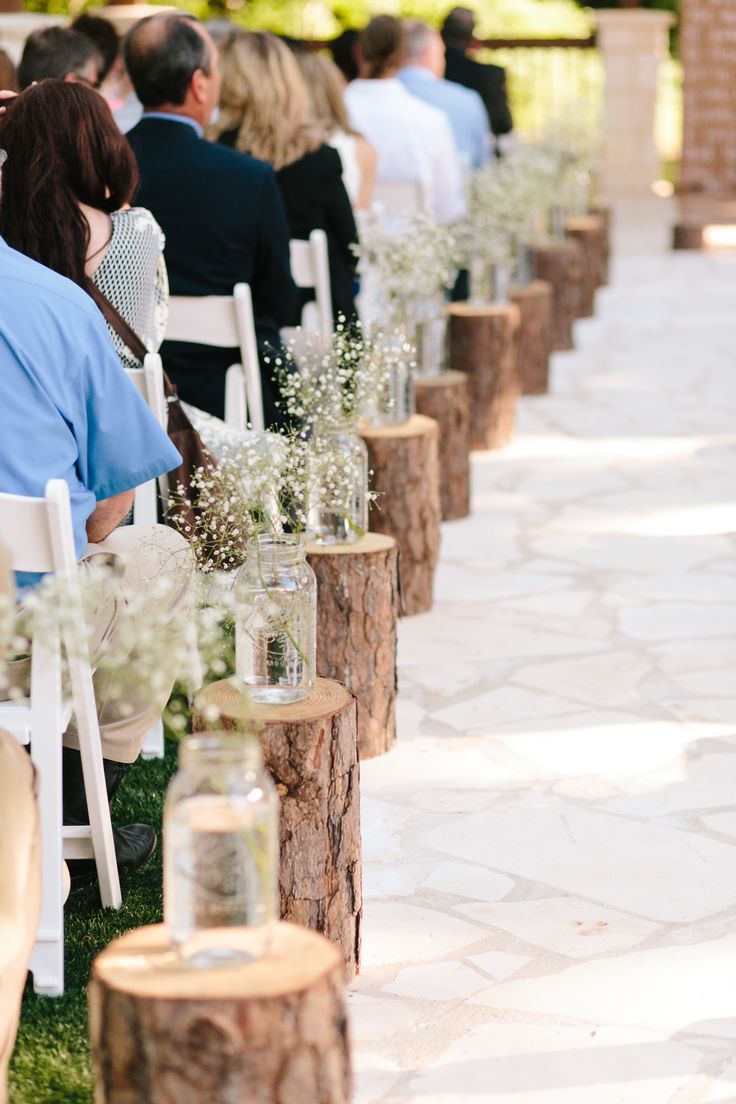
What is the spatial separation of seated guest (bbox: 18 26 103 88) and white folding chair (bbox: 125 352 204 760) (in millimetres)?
2094

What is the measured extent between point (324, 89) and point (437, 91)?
274 cm

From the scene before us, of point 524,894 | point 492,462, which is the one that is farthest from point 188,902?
point 492,462

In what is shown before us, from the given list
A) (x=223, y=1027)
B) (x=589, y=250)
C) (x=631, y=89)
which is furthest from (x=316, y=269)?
(x=631, y=89)

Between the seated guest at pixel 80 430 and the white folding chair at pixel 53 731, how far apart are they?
8 cm

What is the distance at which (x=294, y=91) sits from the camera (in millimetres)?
5484

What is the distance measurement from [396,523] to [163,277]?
1331 mm

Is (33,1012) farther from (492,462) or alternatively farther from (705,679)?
(492,462)

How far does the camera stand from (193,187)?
4734 millimetres

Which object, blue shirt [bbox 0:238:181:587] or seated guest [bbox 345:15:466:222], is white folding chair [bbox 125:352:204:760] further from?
seated guest [bbox 345:15:466:222]

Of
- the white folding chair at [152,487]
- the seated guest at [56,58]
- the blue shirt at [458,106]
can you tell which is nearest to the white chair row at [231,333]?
the white folding chair at [152,487]

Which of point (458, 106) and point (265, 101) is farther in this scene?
point (458, 106)

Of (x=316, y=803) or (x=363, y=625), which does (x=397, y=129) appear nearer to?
(x=363, y=625)

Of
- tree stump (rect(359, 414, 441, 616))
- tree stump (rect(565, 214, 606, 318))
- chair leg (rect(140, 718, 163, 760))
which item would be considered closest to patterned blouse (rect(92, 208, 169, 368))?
chair leg (rect(140, 718, 163, 760))

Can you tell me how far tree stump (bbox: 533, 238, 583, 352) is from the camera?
372 inches
